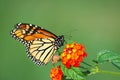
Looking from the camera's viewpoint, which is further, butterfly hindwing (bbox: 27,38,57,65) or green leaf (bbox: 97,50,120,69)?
butterfly hindwing (bbox: 27,38,57,65)

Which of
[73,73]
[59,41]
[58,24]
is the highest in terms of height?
[58,24]

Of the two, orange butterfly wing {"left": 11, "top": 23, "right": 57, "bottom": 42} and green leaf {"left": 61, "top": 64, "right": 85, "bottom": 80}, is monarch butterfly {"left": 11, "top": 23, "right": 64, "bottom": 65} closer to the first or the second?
orange butterfly wing {"left": 11, "top": 23, "right": 57, "bottom": 42}

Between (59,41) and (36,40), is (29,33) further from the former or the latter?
(59,41)

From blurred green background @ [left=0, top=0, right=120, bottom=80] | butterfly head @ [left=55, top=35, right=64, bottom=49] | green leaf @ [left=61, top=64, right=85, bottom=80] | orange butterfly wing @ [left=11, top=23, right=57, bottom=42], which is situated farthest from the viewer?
blurred green background @ [left=0, top=0, right=120, bottom=80]

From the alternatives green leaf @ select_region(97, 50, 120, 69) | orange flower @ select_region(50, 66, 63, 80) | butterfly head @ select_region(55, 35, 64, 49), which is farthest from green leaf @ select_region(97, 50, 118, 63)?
butterfly head @ select_region(55, 35, 64, 49)

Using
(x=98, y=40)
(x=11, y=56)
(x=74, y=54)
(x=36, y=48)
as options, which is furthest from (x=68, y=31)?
(x=74, y=54)

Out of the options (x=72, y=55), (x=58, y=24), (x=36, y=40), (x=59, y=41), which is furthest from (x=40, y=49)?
(x=58, y=24)

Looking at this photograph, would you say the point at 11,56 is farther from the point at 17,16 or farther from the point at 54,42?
the point at 54,42
